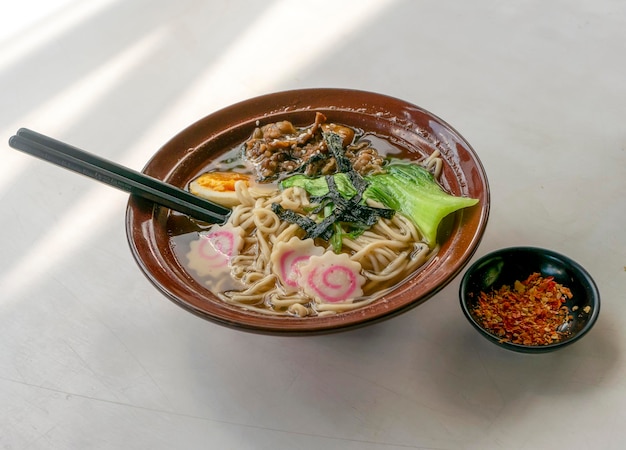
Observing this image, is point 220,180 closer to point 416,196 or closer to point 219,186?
point 219,186

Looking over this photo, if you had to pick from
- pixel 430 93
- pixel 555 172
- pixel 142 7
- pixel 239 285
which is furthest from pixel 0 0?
pixel 555 172

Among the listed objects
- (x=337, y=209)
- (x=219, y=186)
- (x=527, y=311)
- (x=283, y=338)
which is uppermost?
(x=219, y=186)

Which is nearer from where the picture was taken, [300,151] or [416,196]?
[416,196]

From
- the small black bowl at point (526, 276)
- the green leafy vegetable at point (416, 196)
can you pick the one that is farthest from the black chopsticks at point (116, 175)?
the small black bowl at point (526, 276)

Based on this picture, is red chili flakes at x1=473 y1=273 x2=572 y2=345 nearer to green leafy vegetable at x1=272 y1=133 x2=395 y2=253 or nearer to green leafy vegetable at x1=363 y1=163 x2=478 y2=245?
green leafy vegetable at x1=363 y1=163 x2=478 y2=245

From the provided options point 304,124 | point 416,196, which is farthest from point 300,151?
point 416,196

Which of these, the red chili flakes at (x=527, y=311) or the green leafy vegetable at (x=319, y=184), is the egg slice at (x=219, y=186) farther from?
the red chili flakes at (x=527, y=311)
